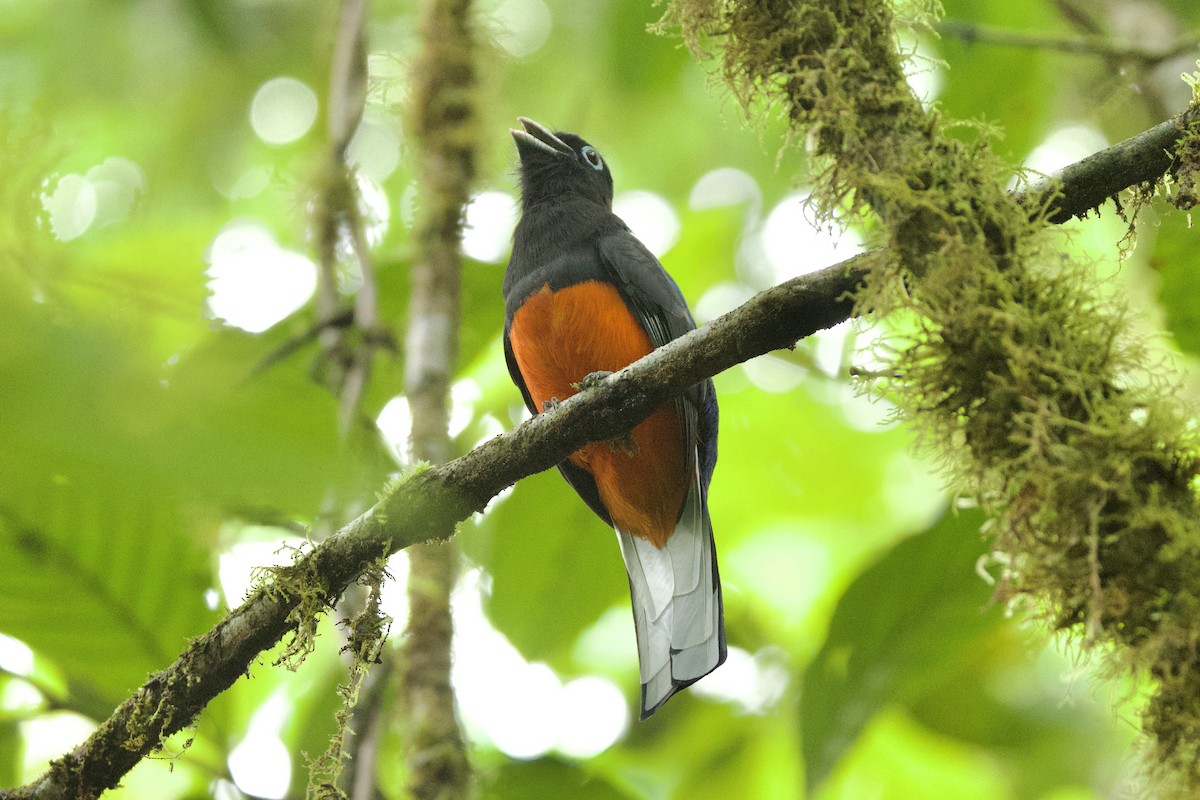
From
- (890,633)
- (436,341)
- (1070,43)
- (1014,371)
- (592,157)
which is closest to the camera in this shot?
(1014,371)

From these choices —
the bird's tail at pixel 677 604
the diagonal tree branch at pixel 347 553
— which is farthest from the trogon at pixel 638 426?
the diagonal tree branch at pixel 347 553

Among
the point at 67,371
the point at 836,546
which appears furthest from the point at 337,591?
the point at 836,546

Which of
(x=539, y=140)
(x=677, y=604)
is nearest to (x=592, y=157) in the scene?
(x=539, y=140)

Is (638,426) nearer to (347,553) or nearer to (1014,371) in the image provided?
(347,553)

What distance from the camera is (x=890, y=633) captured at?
325 cm

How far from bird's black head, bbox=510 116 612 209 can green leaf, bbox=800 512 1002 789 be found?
6.92ft

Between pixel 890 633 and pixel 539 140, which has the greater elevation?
pixel 539 140

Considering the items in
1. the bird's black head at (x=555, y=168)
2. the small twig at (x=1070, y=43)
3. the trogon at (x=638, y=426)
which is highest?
the bird's black head at (x=555, y=168)

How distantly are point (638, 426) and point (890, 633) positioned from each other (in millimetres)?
1105

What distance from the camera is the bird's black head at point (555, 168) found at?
4621 millimetres

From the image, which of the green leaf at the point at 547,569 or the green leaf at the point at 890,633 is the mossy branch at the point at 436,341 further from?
the green leaf at the point at 890,633

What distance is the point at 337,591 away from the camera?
7.99 feet

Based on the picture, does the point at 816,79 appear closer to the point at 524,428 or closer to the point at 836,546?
the point at 524,428

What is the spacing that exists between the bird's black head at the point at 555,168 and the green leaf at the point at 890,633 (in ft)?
6.92
